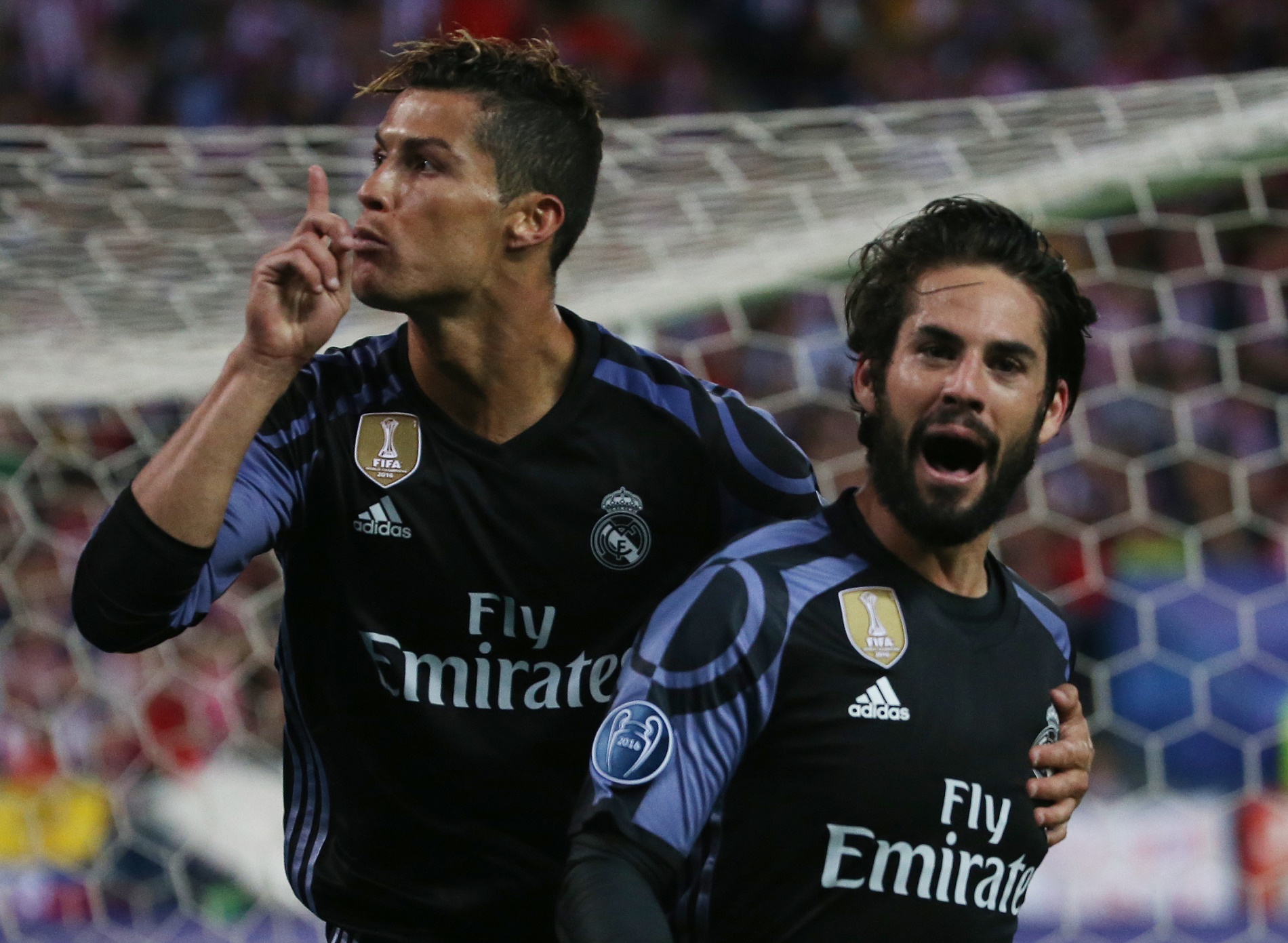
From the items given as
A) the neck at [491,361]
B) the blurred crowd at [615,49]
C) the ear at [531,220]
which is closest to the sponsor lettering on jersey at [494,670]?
the neck at [491,361]

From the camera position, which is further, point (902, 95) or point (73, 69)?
point (73, 69)

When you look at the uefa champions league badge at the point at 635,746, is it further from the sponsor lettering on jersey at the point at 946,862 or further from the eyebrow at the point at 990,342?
the eyebrow at the point at 990,342

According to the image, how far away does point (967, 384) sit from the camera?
5.28 feet

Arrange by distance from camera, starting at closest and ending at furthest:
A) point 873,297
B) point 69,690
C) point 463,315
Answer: point 873,297 → point 463,315 → point 69,690

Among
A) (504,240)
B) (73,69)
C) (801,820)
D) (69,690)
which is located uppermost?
(504,240)

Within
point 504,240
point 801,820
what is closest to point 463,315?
point 504,240

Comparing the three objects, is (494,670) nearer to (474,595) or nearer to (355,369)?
(474,595)

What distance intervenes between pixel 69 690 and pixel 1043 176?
9.54 feet

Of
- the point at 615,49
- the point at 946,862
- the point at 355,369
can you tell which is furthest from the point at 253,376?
the point at 615,49

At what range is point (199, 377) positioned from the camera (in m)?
3.78

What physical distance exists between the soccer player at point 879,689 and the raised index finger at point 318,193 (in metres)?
0.63

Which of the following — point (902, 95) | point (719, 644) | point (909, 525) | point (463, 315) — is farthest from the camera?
point (902, 95)

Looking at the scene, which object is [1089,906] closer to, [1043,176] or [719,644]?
[1043,176]

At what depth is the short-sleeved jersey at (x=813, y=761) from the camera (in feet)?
4.83
